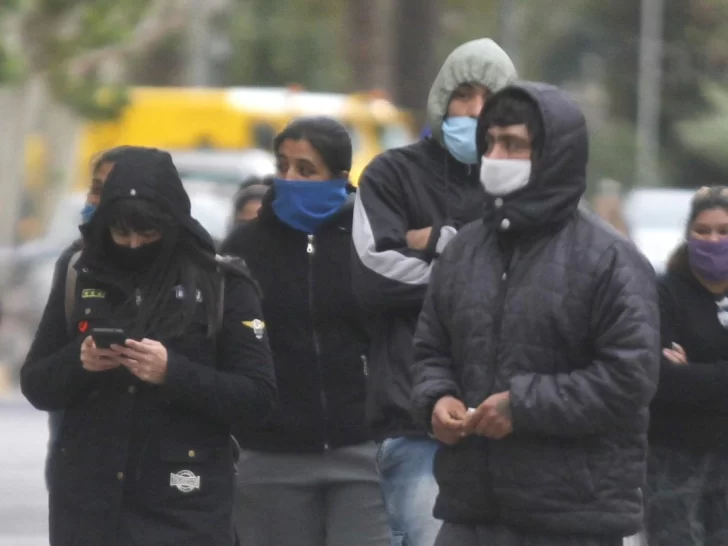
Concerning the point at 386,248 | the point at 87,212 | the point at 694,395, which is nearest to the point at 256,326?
the point at 386,248

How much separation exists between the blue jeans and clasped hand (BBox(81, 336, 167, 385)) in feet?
3.38

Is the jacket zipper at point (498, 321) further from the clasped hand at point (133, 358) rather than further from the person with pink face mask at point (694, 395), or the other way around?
the person with pink face mask at point (694, 395)

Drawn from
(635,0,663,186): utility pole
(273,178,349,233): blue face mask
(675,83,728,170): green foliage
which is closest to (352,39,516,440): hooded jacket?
(273,178,349,233): blue face mask

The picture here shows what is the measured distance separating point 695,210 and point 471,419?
6.85 feet

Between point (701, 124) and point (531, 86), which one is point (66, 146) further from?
point (531, 86)

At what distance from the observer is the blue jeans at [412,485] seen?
5.68 m

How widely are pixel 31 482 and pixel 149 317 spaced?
8.55 metres

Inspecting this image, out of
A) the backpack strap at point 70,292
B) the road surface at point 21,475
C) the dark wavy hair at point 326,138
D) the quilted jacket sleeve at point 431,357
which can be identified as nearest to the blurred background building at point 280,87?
the road surface at point 21,475

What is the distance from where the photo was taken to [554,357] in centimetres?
470

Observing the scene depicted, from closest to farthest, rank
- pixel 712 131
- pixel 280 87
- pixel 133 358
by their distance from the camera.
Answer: pixel 133 358 < pixel 712 131 < pixel 280 87

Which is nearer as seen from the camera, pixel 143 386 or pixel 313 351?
pixel 143 386

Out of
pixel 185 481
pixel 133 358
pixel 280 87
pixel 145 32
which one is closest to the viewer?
pixel 133 358

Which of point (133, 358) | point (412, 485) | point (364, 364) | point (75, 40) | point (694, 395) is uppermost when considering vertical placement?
point (133, 358)

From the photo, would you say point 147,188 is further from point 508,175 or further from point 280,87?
point 280,87
